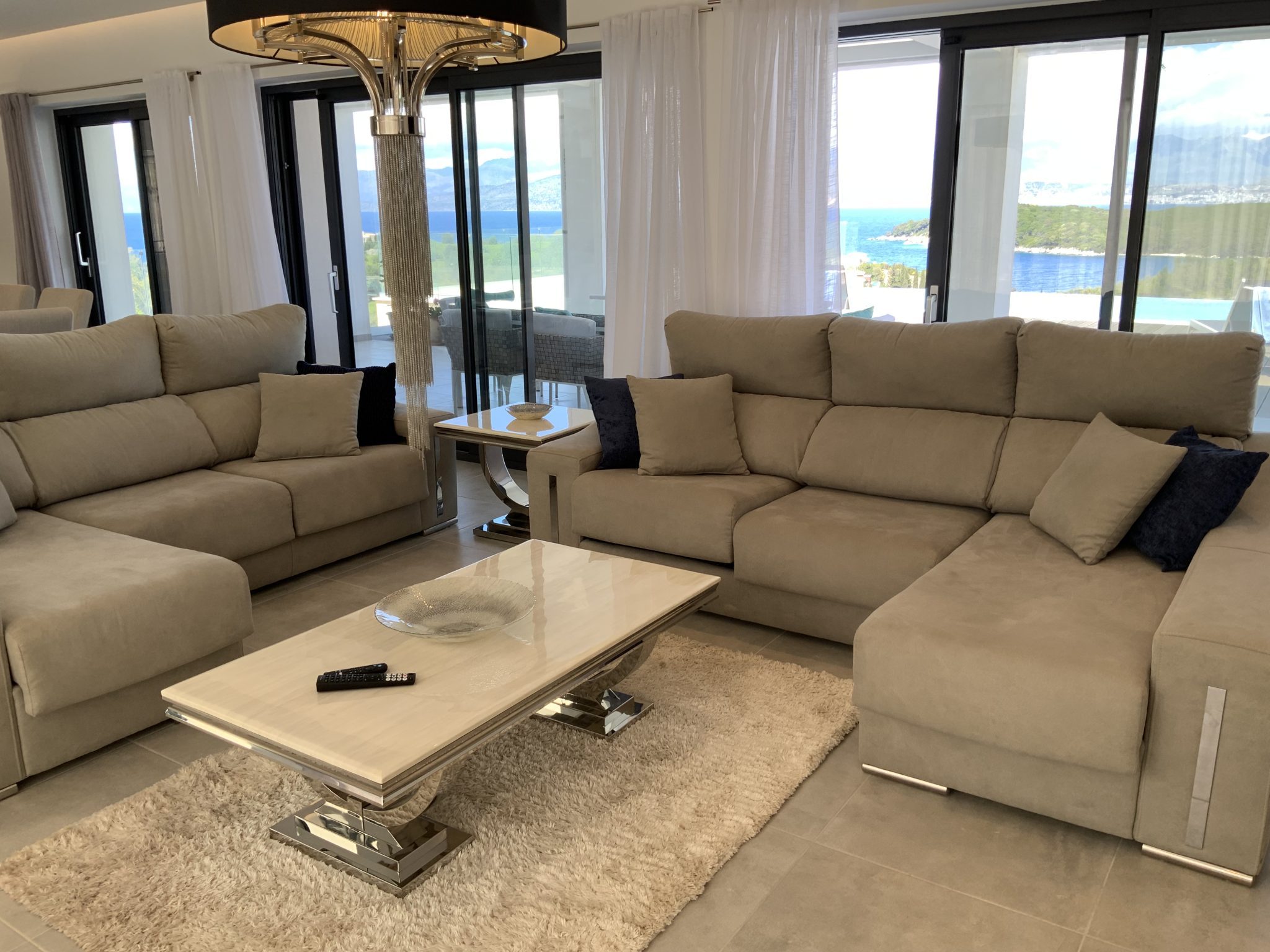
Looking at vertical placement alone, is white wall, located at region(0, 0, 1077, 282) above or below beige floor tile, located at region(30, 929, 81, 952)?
above

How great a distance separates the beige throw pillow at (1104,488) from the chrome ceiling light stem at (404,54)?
6.49ft

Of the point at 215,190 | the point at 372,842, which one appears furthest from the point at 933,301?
the point at 215,190

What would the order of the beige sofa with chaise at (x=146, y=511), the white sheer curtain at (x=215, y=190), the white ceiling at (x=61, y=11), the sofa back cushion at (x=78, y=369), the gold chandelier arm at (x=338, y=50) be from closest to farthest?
the gold chandelier arm at (x=338, y=50)
the beige sofa with chaise at (x=146, y=511)
the sofa back cushion at (x=78, y=369)
the white ceiling at (x=61, y=11)
the white sheer curtain at (x=215, y=190)

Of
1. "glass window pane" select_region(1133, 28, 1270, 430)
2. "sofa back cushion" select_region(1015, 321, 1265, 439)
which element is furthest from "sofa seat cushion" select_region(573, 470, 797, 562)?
"glass window pane" select_region(1133, 28, 1270, 430)

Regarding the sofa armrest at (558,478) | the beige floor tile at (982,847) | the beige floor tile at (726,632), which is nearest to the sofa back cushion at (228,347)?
the sofa armrest at (558,478)

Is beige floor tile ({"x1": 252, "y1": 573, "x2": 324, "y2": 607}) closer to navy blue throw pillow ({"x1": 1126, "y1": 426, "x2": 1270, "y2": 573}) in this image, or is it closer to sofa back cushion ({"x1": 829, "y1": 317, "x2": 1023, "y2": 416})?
sofa back cushion ({"x1": 829, "y1": 317, "x2": 1023, "y2": 416})

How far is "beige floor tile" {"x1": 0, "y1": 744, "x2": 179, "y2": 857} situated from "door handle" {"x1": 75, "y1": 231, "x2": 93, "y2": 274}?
618 cm

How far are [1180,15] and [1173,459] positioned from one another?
190 centimetres

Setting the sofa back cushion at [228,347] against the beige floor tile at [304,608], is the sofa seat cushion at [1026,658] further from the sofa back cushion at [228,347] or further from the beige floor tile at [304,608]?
the sofa back cushion at [228,347]

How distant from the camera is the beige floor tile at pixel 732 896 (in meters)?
2.05

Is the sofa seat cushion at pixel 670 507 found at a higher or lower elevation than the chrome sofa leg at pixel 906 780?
higher

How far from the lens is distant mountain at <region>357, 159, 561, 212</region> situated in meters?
5.51

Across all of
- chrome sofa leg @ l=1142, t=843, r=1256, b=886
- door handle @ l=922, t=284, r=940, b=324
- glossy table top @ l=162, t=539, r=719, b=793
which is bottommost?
chrome sofa leg @ l=1142, t=843, r=1256, b=886

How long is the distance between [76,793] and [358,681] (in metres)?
1.00
